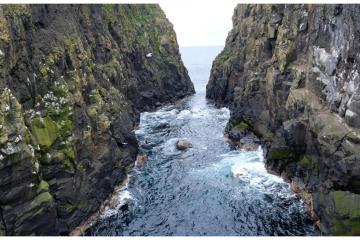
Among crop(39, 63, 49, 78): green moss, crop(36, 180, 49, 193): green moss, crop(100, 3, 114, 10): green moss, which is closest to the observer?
crop(36, 180, 49, 193): green moss

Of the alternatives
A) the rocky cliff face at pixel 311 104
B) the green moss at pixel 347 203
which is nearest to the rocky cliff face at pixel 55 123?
the rocky cliff face at pixel 311 104

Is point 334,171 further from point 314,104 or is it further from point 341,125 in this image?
point 314,104

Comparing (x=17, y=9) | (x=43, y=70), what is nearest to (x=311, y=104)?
(x=43, y=70)

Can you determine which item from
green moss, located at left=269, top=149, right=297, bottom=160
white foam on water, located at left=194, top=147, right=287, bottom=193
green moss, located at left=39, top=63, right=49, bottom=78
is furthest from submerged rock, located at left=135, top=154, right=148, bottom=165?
green moss, located at left=39, top=63, right=49, bottom=78

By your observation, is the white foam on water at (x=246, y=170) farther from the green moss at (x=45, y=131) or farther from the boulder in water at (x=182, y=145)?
the green moss at (x=45, y=131)

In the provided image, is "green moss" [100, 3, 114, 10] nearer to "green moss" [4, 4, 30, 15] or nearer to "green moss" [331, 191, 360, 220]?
"green moss" [4, 4, 30, 15]

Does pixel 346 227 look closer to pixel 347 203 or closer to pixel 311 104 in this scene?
pixel 347 203

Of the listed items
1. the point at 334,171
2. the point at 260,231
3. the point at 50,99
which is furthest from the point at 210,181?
the point at 50,99
